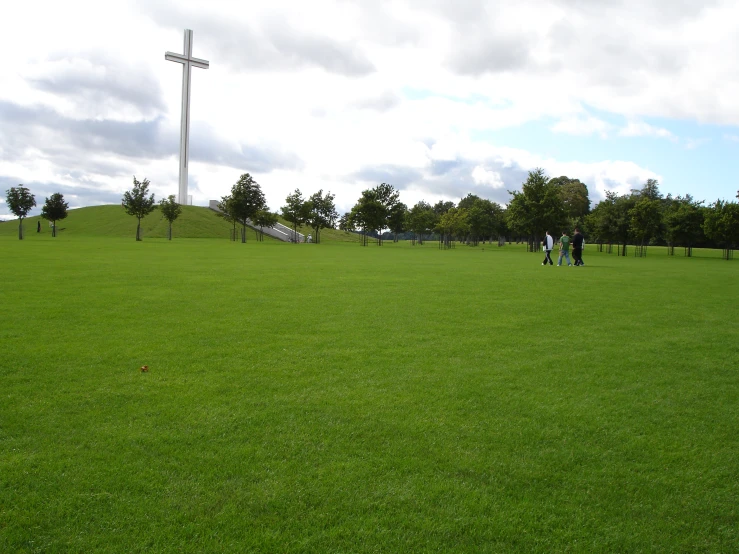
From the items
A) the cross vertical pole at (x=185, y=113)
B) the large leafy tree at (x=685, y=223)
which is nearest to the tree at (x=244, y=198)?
the cross vertical pole at (x=185, y=113)

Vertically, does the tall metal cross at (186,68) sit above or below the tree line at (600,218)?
above

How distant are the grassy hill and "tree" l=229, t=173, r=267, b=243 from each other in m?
21.3

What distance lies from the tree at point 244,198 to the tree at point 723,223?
55.6 meters

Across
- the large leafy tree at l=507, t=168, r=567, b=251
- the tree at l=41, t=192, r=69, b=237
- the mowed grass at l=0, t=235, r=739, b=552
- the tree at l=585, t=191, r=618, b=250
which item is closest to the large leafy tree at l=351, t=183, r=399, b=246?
the large leafy tree at l=507, t=168, r=567, b=251

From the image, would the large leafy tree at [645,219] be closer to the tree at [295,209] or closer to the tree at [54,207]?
the tree at [295,209]

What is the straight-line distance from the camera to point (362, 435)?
490 cm

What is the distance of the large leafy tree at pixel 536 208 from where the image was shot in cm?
6028

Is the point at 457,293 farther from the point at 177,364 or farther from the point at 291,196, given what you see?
the point at 291,196

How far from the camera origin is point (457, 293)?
15.0m

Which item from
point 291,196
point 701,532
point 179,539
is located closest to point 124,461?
point 179,539

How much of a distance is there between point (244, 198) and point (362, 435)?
69083 millimetres

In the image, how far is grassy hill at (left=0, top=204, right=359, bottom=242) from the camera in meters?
91.0

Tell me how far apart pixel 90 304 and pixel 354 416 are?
8873 mm

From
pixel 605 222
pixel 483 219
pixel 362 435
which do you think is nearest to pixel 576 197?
pixel 483 219
